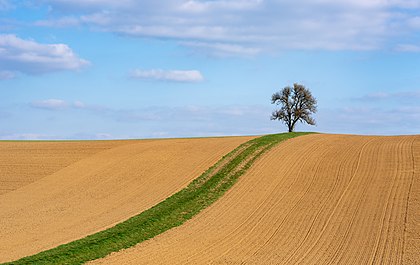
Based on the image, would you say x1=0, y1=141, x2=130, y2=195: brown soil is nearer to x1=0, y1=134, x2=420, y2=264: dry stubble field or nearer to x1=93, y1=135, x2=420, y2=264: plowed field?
x1=0, y1=134, x2=420, y2=264: dry stubble field

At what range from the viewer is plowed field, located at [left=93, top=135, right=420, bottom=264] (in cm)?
2441

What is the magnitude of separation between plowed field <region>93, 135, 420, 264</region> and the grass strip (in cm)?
65

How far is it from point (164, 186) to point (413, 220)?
1537 cm

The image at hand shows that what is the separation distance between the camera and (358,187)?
3375 centimetres

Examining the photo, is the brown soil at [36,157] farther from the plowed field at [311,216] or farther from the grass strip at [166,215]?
the plowed field at [311,216]

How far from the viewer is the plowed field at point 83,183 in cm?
3008

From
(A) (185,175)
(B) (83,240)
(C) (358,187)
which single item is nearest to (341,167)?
(C) (358,187)

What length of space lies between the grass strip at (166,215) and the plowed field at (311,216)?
2.14 ft

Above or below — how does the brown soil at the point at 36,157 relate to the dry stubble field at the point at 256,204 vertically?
above

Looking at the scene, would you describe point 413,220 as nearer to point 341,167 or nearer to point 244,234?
point 244,234

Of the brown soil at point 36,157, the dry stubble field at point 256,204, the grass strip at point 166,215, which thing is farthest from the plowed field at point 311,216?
the brown soil at point 36,157

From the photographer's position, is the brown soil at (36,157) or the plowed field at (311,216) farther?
the brown soil at (36,157)

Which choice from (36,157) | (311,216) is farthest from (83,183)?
(311,216)

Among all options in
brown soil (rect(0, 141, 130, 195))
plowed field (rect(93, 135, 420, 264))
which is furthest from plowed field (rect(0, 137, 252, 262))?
plowed field (rect(93, 135, 420, 264))
